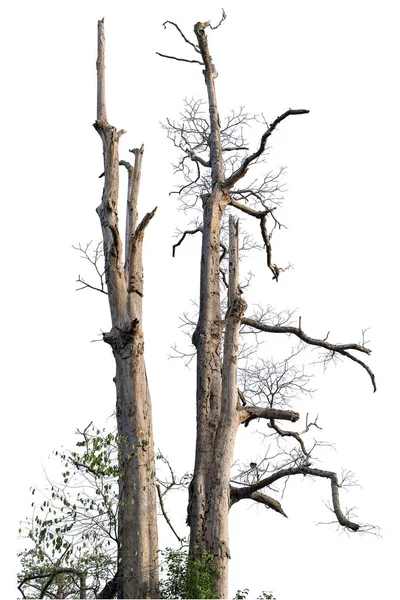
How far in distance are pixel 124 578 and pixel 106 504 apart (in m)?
0.90

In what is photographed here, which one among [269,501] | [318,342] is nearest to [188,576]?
[269,501]

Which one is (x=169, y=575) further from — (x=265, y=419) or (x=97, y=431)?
(x=265, y=419)

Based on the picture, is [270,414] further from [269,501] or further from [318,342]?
[318,342]

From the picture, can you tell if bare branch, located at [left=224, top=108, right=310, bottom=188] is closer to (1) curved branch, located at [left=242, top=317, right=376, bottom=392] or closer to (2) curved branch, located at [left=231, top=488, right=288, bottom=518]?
(1) curved branch, located at [left=242, top=317, right=376, bottom=392]

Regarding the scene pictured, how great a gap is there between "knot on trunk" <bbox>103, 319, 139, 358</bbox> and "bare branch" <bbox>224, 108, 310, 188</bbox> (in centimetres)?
337

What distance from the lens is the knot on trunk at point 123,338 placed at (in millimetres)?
10719

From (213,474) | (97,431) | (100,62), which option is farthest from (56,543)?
(100,62)

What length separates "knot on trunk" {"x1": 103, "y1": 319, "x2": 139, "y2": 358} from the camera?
1072cm

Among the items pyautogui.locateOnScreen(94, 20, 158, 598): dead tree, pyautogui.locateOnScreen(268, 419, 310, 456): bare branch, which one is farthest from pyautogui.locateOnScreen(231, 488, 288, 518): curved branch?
pyautogui.locateOnScreen(94, 20, 158, 598): dead tree

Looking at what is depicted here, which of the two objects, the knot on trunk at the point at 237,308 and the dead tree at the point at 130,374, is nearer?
the dead tree at the point at 130,374

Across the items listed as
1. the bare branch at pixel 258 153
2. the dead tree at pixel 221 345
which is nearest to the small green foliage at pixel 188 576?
the dead tree at pixel 221 345

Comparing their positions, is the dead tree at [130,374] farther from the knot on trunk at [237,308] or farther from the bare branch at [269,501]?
the bare branch at [269,501]

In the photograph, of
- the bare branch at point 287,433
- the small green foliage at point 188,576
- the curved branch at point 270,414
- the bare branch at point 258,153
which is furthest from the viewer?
the bare branch at point 258,153

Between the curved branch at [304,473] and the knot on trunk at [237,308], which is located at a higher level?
the knot on trunk at [237,308]
